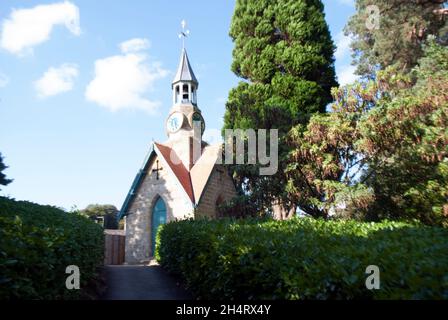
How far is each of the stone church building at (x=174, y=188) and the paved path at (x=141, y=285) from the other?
23.3ft

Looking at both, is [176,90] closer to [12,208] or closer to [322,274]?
[12,208]

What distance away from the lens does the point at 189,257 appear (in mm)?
11453

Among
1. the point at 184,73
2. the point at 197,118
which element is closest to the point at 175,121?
the point at 197,118

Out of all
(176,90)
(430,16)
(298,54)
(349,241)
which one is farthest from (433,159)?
(176,90)

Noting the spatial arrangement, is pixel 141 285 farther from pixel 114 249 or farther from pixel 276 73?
pixel 114 249

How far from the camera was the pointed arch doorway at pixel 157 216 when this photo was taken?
2438 centimetres

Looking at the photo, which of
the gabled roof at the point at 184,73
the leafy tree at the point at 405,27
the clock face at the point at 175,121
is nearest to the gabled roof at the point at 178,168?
the clock face at the point at 175,121

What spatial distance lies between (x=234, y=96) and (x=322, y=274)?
16.5 meters

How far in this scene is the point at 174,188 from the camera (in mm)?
23938

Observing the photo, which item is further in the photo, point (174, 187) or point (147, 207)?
point (147, 207)

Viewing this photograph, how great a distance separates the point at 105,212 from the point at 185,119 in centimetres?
3035

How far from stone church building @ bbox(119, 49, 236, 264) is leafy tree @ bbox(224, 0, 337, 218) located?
391 centimetres

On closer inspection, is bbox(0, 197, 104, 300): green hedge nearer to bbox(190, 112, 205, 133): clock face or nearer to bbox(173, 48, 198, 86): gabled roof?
bbox(190, 112, 205, 133): clock face

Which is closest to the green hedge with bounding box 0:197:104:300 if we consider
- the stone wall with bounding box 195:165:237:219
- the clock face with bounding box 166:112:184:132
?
the stone wall with bounding box 195:165:237:219
